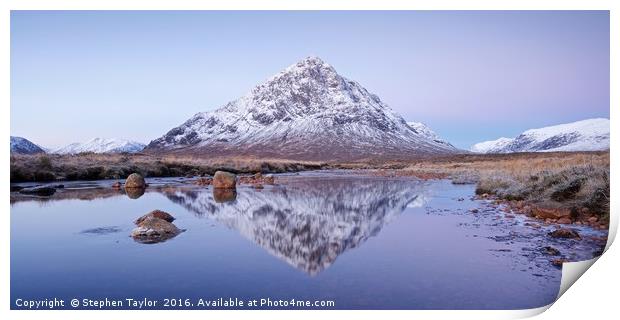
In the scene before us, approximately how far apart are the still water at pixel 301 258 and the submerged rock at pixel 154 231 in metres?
0.19

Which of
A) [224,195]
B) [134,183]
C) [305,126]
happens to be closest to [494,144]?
[224,195]

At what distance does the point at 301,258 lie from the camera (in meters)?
6.74

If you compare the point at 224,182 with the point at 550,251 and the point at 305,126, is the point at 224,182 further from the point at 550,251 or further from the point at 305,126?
the point at 305,126

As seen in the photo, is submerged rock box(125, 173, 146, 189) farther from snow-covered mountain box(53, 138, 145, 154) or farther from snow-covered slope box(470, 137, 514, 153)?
snow-covered slope box(470, 137, 514, 153)

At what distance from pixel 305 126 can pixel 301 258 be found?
→ 12074cm

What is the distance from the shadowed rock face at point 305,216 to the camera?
7.22 metres

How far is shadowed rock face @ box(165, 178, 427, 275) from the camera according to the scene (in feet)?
23.7

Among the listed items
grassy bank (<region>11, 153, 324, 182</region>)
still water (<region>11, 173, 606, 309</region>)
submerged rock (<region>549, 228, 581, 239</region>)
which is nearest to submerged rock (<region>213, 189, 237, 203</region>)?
still water (<region>11, 173, 606, 309</region>)

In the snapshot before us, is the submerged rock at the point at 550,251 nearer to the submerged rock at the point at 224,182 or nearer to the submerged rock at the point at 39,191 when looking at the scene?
the submerged rock at the point at 224,182

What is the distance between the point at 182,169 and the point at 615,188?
22.9 m

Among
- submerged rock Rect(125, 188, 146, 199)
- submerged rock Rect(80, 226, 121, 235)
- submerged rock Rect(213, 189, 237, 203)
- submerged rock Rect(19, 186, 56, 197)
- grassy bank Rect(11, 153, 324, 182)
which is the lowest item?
submerged rock Rect(80, 226, 121, 235)

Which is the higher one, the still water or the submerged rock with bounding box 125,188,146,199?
the submerged rock with bounding box 125,188,146,199

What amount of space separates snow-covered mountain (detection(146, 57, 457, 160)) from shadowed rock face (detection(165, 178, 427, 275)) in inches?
3091

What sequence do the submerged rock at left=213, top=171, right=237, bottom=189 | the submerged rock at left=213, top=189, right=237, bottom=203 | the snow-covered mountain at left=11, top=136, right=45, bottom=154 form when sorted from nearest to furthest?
the snow-covered mountain at left=11, top=136, right=45, bottom=154 < the submerged rock at left=213, top=189, right=237, bottom=203 < the submerged rock at left=213, top=171, right=237, bottom=189
